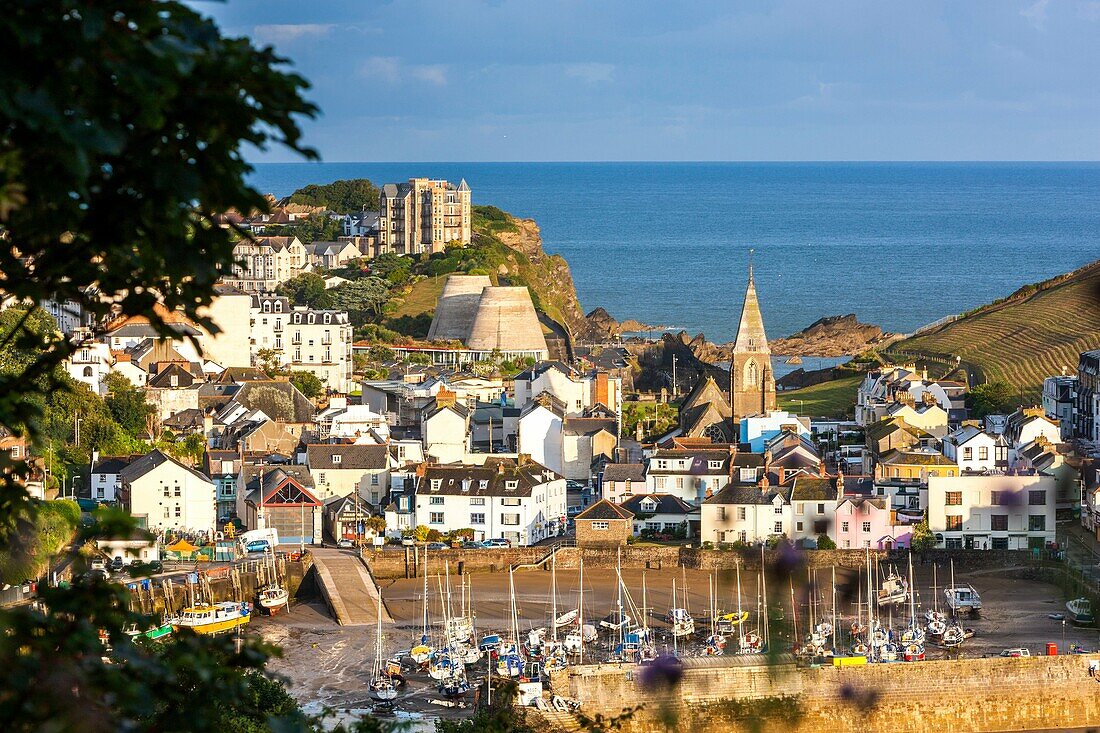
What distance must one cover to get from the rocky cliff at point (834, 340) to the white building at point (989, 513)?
36.1 m

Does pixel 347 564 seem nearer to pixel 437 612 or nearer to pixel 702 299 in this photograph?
pixel 437 612

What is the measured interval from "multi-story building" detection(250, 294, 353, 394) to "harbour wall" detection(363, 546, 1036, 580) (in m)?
18.3

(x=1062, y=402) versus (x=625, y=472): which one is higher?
(x=1062, y=402)

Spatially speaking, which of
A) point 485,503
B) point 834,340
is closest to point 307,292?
point 834,340

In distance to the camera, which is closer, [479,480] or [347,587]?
[347,587]

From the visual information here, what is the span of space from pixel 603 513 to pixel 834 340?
134 feet

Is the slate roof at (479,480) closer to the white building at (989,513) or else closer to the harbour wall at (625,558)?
the harbour wall at (625,558)

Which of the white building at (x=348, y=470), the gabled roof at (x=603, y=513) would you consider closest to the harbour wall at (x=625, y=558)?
the gabled roof at (x=603, y=513)

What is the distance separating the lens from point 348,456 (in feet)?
108

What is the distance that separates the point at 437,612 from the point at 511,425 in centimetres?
1107

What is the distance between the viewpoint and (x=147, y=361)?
41.6 m

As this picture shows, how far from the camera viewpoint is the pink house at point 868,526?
95.2 ft

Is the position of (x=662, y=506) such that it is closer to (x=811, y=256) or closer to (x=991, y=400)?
(x=991, y=400)

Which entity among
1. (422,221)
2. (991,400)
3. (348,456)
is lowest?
(348,456)
